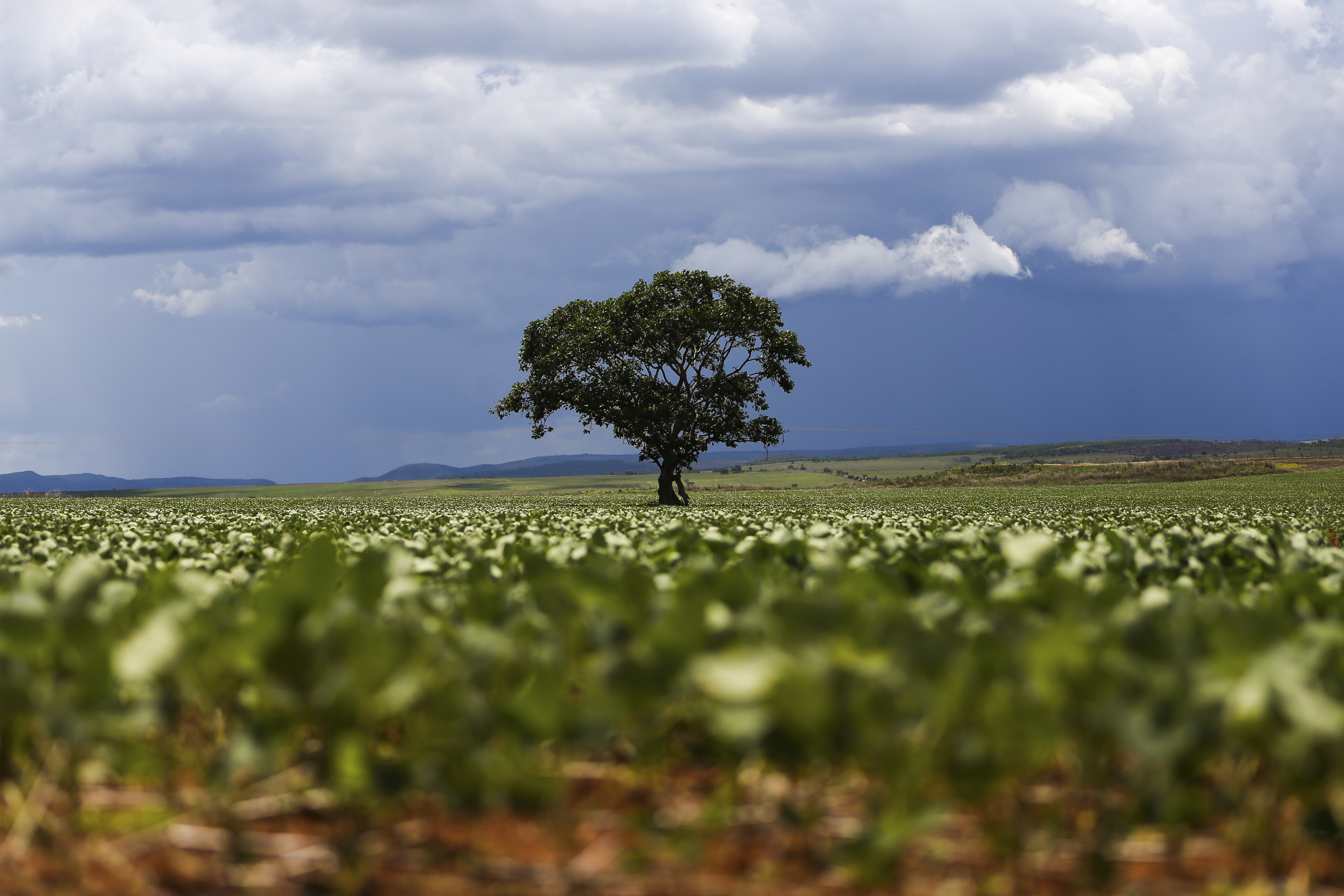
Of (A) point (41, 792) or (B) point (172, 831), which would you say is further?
(A) point (41, 792)

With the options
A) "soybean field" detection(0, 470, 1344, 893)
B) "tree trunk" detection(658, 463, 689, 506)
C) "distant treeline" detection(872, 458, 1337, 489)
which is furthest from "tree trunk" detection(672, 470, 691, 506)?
"soybean field" detection(0, 470, 1344, 893)

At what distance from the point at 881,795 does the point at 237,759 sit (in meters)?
1.58

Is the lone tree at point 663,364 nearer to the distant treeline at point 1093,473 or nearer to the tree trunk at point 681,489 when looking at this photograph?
the tree trunk at point 681,489

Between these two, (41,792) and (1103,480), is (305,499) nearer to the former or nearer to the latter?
(41,792)

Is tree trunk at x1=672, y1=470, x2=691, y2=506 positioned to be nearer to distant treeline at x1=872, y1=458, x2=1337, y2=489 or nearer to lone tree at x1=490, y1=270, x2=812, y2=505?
lone tree at x1=490, y1=270, x2=812, y2=505

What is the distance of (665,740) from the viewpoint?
9.59 ft

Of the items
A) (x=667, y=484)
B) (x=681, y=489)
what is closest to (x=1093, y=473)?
(x=681, y=489)

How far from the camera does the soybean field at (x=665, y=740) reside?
2.25 metres

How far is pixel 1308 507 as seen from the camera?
35469 mm

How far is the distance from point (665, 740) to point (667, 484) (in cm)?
5197

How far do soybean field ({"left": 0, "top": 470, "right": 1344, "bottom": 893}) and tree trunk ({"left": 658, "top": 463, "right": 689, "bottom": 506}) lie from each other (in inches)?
1945

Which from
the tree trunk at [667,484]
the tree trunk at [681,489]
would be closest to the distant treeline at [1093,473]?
the tree trunk at [681,489]

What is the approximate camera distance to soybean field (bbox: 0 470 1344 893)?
88.5 inches

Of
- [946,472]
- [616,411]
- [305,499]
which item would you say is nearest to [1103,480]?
[946,472]
